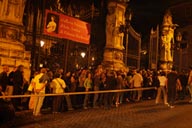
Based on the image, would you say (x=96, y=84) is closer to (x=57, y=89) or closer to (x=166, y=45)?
(x=57, y=89)

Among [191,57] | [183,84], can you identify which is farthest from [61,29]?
[191,57]

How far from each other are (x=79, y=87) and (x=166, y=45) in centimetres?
1305

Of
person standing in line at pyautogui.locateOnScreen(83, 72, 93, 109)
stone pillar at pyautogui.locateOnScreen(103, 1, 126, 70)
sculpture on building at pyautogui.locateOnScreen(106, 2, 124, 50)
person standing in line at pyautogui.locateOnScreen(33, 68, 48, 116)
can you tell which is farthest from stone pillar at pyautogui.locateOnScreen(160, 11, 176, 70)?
person standing in line at pyautogui.locateOnScreen(33, 68, 48, 116)

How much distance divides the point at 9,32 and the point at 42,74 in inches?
109

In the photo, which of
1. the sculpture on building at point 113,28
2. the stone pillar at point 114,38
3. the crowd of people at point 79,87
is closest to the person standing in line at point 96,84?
the crowd of people at point 79,87

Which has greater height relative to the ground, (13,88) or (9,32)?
(9,32)

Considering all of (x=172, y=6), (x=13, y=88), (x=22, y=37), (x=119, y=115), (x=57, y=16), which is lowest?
(x=119, y=115)

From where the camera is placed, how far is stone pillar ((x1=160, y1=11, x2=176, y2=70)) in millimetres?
25766

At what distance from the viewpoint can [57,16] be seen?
16.2 meters

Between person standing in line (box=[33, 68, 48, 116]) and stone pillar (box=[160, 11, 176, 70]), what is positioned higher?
stone pillar (box=[160, 11, 176, 70])

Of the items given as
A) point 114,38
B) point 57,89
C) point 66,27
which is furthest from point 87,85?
point 114,38

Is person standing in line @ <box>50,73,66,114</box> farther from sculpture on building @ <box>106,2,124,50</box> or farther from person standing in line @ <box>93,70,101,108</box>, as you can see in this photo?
sculpture on building @ <box>106,2,124,50</box>

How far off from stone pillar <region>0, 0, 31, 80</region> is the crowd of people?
30.7 inches

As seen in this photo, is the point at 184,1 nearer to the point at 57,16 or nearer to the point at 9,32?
the point at 57,16
